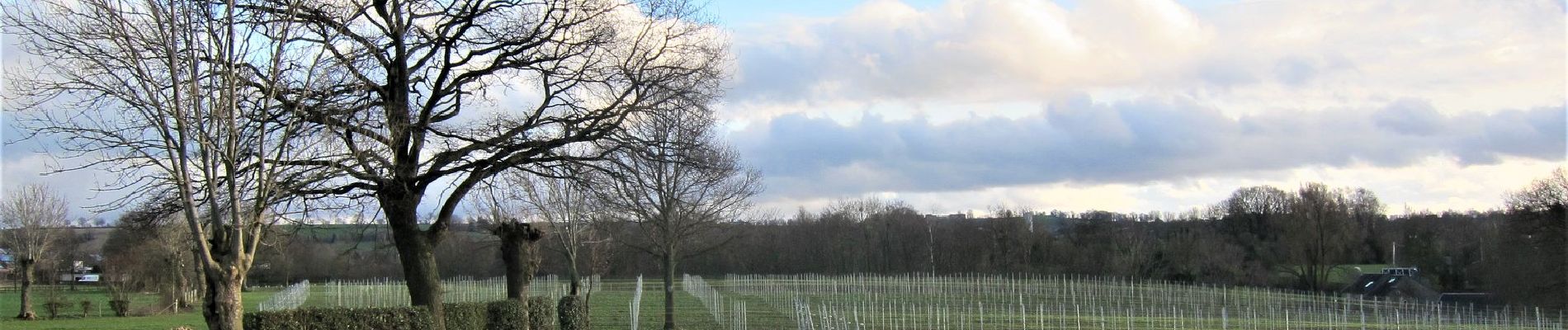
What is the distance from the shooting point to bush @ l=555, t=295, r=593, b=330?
20.6m

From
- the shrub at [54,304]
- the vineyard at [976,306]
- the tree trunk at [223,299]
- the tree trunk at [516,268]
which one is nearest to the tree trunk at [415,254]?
the tree trunk at [223,299]

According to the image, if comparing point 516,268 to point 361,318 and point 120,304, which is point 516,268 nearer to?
point 361,318

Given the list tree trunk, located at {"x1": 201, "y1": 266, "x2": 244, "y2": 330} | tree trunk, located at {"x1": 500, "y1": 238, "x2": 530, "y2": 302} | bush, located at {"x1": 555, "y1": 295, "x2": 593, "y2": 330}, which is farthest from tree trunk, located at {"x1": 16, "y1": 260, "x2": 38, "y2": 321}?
tree trunk, located at {"x1": 201, "y1": 266, "x2": 244, "y2": 330}

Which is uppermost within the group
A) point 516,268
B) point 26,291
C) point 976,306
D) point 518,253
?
point 518,253

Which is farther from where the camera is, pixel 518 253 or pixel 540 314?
pixel 540 314

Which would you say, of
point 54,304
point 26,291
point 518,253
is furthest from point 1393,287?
point 26,291

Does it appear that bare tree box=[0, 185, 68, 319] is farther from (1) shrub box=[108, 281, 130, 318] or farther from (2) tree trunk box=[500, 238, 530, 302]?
(2) tree trunk box=[500, 238, 530, 302]

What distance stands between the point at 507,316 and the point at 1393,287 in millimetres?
40261

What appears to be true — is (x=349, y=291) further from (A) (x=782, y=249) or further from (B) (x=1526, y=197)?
(B) (x=1526, y=197)

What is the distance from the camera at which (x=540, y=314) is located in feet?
62.4

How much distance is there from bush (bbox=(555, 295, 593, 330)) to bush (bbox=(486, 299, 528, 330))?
2615mm

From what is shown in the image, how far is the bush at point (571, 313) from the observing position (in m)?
20.6

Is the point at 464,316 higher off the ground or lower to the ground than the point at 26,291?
higher

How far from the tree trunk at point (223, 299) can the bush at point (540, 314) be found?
8748 mm
